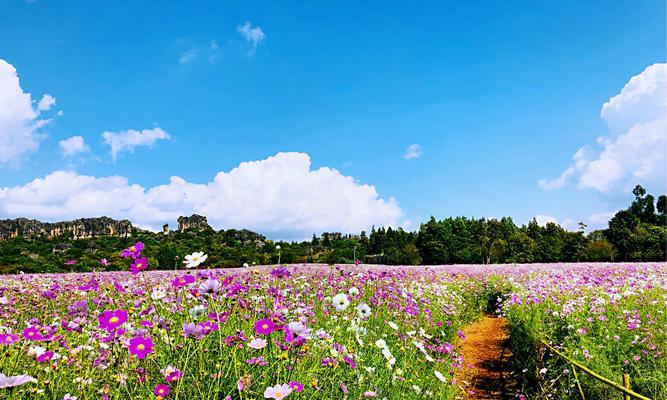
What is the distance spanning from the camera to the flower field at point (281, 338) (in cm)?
246

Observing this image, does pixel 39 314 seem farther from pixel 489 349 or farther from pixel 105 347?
pixel 489 349

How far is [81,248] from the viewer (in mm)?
25484

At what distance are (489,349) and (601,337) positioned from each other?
9.81 feet

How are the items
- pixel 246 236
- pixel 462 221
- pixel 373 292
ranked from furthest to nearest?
pixel 462 221
pixel 246 236
pixel 373 292

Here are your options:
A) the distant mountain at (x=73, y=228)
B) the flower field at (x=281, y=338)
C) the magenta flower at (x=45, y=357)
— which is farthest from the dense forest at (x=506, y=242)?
the magenta flower at (x=45, y=357)

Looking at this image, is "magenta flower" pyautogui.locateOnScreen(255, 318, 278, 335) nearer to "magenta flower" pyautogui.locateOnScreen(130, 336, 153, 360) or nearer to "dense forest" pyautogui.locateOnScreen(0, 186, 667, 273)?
"magenta flower" pyautogui.locateOnScreen(130, 336, 153, 360)

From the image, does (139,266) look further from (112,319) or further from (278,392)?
(278,392)

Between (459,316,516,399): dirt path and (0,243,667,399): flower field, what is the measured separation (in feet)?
1.15

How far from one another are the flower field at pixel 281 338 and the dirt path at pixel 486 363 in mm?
351

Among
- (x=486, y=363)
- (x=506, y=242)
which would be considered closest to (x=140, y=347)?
(x=486, y=363)

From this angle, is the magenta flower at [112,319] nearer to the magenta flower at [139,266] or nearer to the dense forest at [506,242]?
the magenta flower at [139,266]

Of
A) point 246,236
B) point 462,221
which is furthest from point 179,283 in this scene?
point 462,221

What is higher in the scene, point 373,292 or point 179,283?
point 179,283

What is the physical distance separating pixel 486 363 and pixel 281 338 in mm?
5433
